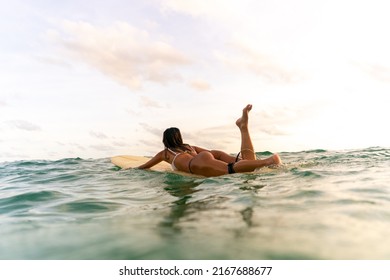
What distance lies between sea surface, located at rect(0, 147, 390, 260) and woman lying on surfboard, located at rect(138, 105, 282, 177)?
380mm

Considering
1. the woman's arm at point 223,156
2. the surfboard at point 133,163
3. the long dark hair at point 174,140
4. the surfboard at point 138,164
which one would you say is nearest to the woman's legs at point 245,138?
the woman's arm at point 223,156

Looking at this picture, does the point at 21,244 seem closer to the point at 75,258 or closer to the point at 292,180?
the point at 75,258

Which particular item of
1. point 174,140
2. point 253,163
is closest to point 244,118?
point 253,163

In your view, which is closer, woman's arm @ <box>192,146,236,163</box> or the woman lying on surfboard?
the woman lying on surfboard

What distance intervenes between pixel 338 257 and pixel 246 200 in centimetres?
175

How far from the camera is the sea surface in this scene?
2701mm

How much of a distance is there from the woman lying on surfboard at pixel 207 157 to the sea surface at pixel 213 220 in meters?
0.38

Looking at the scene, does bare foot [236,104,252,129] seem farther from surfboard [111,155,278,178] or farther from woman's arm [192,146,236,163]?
surfboard [111,155,278,178]

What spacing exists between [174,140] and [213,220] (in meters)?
3.54

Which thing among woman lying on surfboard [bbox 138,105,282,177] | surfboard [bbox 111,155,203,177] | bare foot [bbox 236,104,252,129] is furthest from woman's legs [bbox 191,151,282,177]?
bare foot [bbox 236,104,252,129]

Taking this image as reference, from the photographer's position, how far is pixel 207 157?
638cm

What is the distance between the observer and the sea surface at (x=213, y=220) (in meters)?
2.70
